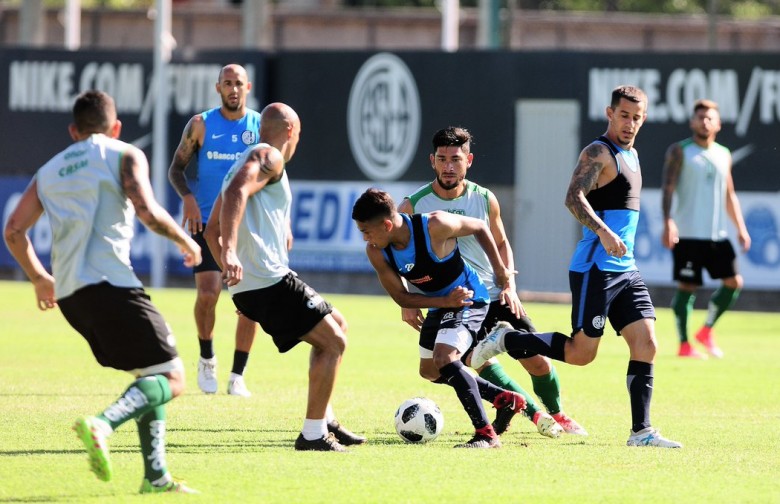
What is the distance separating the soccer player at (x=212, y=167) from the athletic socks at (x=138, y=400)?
4445 mm

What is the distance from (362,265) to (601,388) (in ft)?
39.6

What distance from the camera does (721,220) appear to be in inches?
634

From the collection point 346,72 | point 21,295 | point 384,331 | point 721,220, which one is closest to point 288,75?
point 346,72

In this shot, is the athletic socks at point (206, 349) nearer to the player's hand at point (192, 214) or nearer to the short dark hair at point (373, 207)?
the player's hand at point (192, 214)

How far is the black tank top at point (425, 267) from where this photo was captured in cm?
891

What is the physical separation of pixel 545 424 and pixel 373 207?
6.58 feet

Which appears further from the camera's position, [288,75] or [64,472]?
[288,75]

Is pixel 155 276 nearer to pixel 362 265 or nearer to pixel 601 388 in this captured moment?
pixel 362 265

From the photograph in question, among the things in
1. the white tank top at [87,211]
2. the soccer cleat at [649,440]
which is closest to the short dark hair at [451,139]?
the soccer cleat at [649,440]

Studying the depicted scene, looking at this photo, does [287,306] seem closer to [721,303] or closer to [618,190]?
[618,190]

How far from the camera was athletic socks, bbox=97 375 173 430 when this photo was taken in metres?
7.11

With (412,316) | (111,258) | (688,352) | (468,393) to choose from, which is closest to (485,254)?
(412,316)

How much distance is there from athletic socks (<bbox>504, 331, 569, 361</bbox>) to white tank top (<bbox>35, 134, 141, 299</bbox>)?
9.74 feet

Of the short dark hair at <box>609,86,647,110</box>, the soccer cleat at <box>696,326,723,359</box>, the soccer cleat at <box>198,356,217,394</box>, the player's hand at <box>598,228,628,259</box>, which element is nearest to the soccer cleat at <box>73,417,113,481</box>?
the player's hand at <box>598,228,628,259</box>
